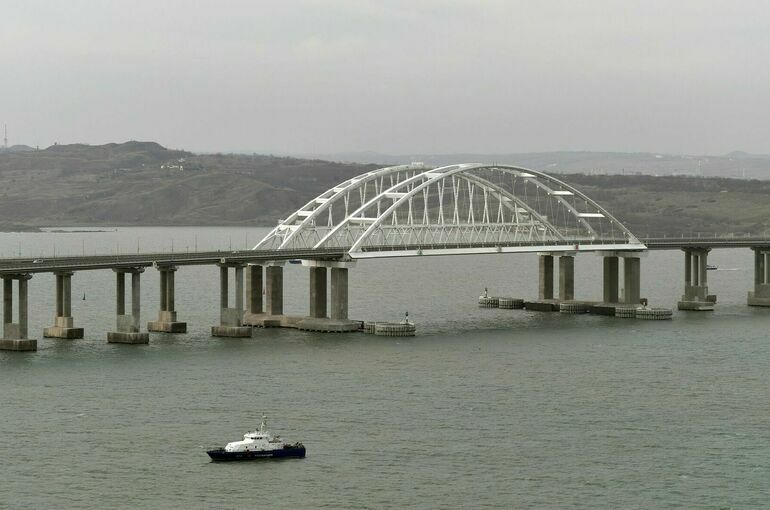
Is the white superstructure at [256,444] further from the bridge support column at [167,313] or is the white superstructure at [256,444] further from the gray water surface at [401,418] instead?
the bridge support column at [167,313]

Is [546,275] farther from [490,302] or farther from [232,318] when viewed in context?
[232,318]

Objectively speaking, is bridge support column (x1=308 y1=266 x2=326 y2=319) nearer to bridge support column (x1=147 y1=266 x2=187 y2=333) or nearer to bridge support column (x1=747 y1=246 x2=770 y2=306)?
bridge support column (x1=147 y1=266 x2=187 y2=333)

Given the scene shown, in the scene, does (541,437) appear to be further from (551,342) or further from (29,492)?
(551,342)

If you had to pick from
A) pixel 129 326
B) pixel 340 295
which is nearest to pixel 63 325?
pixel 129 326

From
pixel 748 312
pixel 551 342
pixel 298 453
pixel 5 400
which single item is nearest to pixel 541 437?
pixel 298 453

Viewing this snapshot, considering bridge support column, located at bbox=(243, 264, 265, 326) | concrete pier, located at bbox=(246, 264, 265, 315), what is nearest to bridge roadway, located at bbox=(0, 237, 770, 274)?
concrete pier, located at bbox=(246, 264, 265, 315)

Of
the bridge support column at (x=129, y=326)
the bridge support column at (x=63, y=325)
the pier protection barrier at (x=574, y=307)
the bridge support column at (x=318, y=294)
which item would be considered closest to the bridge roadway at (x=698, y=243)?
the pier protection barrier at (x=574, y=307)
